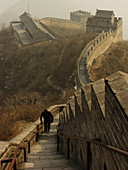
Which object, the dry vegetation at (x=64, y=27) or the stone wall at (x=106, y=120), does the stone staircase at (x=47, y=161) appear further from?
the dry vegetation at (x=64, y=27)

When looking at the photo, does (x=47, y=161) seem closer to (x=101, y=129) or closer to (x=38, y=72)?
(x=101, y=129)

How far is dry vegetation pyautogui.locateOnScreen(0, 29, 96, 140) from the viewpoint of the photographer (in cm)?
2501

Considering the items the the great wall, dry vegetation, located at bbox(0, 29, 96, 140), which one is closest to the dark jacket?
the the great wall

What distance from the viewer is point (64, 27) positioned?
2344 inches

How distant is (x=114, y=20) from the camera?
45.5 m

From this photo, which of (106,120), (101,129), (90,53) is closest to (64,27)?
(90,53)

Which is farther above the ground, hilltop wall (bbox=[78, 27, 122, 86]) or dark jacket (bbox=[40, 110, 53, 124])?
hilltop wall (bbox=[78, 27, 122, 86])

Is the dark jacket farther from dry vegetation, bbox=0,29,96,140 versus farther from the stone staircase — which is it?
dry vegetation, bbox=0,29,96,140

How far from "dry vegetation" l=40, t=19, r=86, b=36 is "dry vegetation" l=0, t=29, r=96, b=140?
15.9 metres

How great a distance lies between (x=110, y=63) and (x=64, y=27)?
103ft

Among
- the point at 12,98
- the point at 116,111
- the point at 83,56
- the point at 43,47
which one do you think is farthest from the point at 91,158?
the point at 43,47

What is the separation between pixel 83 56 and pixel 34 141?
21926mm

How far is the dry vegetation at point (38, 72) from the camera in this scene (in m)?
25.0

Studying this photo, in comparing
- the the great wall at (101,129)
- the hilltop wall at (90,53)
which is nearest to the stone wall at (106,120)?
the the great wall at (101,129)
